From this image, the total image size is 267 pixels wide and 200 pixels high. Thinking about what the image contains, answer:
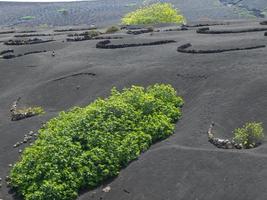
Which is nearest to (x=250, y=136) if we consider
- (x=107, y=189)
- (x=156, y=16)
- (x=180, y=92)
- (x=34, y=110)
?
(x=107, y=189)

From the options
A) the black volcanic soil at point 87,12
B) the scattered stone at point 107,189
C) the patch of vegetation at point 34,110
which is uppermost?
the patch of vegetation at point 34,110

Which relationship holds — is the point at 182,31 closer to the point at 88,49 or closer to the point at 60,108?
the point at 88,49

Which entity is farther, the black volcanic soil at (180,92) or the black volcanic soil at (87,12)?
the black volcanic soil at (87,12)

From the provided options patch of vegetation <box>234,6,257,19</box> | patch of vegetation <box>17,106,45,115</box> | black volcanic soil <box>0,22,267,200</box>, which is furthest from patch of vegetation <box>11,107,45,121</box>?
patch of vegetation <box>234,6,257,19</box>

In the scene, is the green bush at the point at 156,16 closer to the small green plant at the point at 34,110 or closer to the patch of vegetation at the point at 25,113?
the small green plant at the point at 34,110

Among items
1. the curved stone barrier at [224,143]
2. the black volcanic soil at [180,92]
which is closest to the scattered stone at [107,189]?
the black volcanic soil at [180,92]

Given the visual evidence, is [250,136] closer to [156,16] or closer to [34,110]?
[34,110]

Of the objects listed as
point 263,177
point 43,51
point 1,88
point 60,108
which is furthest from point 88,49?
point 263,177
